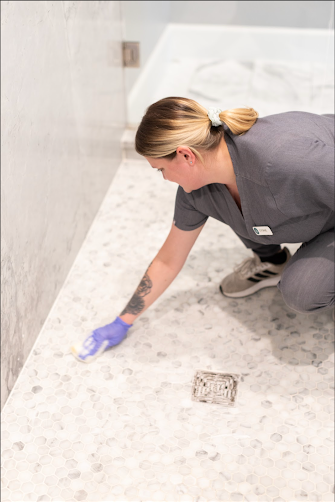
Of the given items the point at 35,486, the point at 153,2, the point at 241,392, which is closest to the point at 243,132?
the point at 241,392

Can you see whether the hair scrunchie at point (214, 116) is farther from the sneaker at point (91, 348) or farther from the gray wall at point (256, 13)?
the gray wall at point (256, 13)

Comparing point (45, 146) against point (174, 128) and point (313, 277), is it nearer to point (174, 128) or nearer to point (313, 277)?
point (174, 128)

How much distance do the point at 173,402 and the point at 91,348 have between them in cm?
28

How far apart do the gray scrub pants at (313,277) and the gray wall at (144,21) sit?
130 centimetres

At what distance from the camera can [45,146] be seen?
1.49 meters

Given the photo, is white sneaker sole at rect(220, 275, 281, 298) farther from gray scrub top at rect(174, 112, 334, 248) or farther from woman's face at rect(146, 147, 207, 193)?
woman's face at rect(146, 147, 207, 193)

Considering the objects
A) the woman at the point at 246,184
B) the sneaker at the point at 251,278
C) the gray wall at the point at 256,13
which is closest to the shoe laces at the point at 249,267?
the sneaker at the point at 251,278

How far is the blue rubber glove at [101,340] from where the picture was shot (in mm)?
1490

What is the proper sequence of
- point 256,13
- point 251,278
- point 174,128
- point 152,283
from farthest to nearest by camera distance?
1. point 256,13
2. point 251,278
3. point 152,283
4. point 174,128

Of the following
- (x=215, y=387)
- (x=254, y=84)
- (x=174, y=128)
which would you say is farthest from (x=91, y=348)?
(x=254, y=84)

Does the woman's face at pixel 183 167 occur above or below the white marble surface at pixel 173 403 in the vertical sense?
above

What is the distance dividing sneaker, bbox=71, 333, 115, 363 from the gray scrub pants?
0.51 metres

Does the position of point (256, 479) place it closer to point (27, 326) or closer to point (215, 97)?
point (27, 326)

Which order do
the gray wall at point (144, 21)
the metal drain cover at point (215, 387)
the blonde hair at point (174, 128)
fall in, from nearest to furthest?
the blonde hair at point (174, 128) → the metal drain cover at point (215, 387) → the gray wall at point (144, 21)
